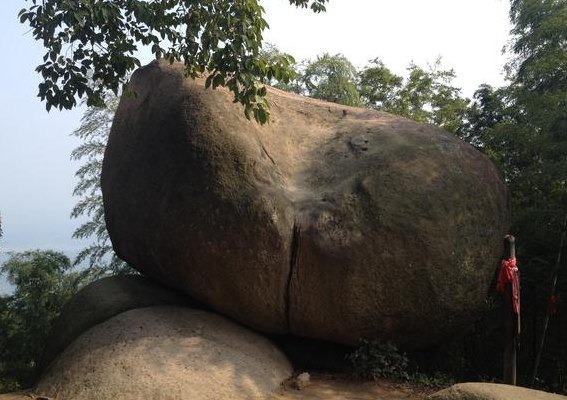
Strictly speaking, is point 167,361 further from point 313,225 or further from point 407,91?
point 407,91

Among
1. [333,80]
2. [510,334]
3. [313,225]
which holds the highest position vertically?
[333,80]

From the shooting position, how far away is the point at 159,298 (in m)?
7.80

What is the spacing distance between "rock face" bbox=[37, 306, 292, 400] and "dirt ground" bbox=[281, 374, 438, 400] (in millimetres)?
308

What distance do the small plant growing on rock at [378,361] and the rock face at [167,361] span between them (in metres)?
0.87

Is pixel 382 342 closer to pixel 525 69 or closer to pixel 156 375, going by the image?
pixel 156 375

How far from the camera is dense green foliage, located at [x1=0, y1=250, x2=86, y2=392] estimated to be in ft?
32.7

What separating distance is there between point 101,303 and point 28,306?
4.04 m

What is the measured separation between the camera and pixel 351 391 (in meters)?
6.71

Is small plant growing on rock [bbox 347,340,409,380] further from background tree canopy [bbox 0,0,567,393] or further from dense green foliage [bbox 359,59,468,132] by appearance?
dense green foliage [bbox 359,59,468,132]

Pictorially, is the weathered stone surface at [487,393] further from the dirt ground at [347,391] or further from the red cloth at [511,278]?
the dirt ground at [347,391]

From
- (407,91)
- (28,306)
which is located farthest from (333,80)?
(28,306)

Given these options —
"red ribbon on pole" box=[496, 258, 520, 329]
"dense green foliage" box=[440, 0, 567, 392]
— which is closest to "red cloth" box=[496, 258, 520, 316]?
"red ribbon on pole" box=[496, 258, 520, 329]

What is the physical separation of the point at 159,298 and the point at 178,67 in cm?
332

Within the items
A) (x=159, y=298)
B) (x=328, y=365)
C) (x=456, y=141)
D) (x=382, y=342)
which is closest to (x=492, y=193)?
(x=456, y=141)
